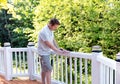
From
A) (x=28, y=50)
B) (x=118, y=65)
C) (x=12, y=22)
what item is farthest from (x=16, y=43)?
(x=118, y=65)

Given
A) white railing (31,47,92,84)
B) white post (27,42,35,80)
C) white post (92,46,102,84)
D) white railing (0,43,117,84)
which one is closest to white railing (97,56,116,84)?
white railing (0,43,117,84)

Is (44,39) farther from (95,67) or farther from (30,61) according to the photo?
(30,61)

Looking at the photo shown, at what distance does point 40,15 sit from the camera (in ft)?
38.0

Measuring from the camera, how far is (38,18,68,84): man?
13.9ft

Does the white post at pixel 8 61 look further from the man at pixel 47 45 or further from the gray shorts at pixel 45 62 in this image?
the gray shorts at pixel 45 62

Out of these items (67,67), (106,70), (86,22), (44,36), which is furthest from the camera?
(86,22)

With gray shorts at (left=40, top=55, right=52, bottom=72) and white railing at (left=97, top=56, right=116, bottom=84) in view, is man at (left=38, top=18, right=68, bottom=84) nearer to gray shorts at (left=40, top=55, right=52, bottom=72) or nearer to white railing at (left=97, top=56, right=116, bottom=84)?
gray shorts at (left=40, top=55, right=52, bottom=72)

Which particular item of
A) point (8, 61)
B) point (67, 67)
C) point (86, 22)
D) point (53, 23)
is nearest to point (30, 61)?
point (8, 61)

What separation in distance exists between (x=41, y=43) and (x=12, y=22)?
15.6 meters

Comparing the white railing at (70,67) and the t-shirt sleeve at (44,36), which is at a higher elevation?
the t-shirt sleeve at (44,36)

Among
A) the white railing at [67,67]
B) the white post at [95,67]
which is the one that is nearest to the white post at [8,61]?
the white railing at [67,67]

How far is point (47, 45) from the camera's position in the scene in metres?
4.25

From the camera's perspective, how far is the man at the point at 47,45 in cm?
423

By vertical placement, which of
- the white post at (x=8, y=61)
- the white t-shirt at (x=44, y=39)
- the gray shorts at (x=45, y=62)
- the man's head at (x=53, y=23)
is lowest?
the white post at (x=8, y=61)
